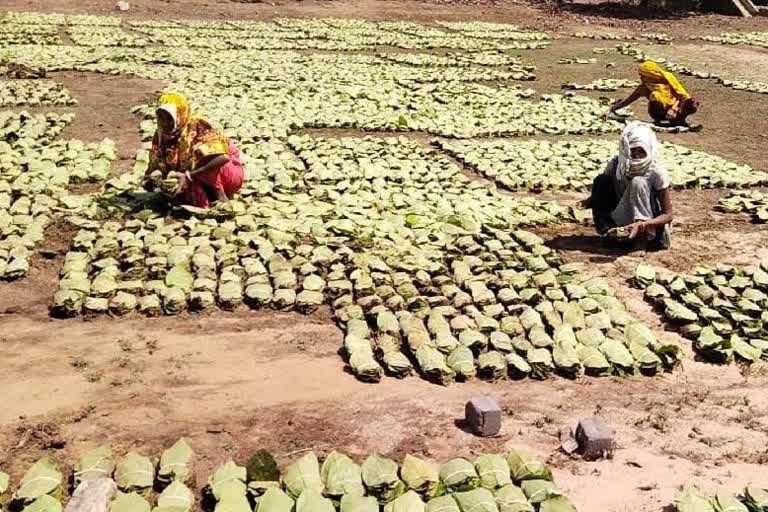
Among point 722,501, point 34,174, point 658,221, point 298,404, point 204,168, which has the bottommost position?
point 298,404

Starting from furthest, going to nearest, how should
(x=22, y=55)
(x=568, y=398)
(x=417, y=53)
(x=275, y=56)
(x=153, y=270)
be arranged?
(x=417, y=53) → (x=275, y=56) → (x=22, y=55) → (x=153, y=270) → (x=568, y=398)

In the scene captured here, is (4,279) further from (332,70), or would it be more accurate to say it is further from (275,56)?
(275,56)

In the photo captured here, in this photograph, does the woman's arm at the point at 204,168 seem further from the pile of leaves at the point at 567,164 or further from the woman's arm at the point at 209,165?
the pile of leaves at the point at 567,164

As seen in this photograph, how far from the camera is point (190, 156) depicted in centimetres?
731

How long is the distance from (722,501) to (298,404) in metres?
2.34

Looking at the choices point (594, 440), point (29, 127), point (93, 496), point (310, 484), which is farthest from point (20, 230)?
point (594, 440)

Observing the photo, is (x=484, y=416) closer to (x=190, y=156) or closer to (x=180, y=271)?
(x=180, y=271)

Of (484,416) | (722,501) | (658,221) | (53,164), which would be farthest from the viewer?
(53,164)

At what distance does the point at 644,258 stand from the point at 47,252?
5212 millimetres

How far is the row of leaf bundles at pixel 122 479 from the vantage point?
355 centimetres

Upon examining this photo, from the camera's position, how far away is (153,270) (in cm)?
602

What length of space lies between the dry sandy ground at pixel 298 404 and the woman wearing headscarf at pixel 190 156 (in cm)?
151

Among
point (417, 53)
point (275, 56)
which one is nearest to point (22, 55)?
point (275, 56)

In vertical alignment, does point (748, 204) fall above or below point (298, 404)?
above
